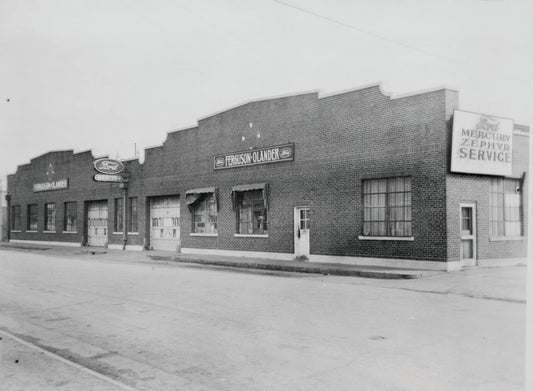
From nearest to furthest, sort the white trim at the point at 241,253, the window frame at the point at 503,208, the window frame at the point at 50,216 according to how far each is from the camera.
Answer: the window frame at the point at 503,208 < the white trim at the point at 241,253 < the window frame at the point at 50,216

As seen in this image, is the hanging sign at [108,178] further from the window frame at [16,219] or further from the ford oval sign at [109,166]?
the window frame at [16,219]

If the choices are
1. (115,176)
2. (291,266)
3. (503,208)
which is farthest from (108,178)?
(503,208)

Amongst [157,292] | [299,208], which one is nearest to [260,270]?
[299,208]

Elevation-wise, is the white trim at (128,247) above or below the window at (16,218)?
below

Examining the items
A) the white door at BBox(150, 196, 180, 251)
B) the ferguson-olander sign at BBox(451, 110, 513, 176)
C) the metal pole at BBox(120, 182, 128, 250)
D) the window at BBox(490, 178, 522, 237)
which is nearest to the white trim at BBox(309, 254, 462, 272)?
the window at BBox(490, 178, 522, 237)

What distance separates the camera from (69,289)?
1316 cm

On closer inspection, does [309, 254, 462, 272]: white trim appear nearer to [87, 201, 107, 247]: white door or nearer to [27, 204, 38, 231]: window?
[87, 201, 107, 247]: white door

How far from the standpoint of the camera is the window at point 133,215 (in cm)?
3045

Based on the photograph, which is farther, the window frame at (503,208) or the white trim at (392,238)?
the window frame at (503,208)

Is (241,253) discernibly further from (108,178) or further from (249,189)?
(108,178)

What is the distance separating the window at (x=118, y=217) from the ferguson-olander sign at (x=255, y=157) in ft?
31.3

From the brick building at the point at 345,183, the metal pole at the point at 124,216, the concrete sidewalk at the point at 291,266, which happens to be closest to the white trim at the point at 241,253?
the brick building at the point at 345,183

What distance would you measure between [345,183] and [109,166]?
15856mm

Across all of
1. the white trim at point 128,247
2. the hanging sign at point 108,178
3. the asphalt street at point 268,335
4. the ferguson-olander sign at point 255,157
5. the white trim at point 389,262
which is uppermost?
the ferguson-olander sign at point 255,157
